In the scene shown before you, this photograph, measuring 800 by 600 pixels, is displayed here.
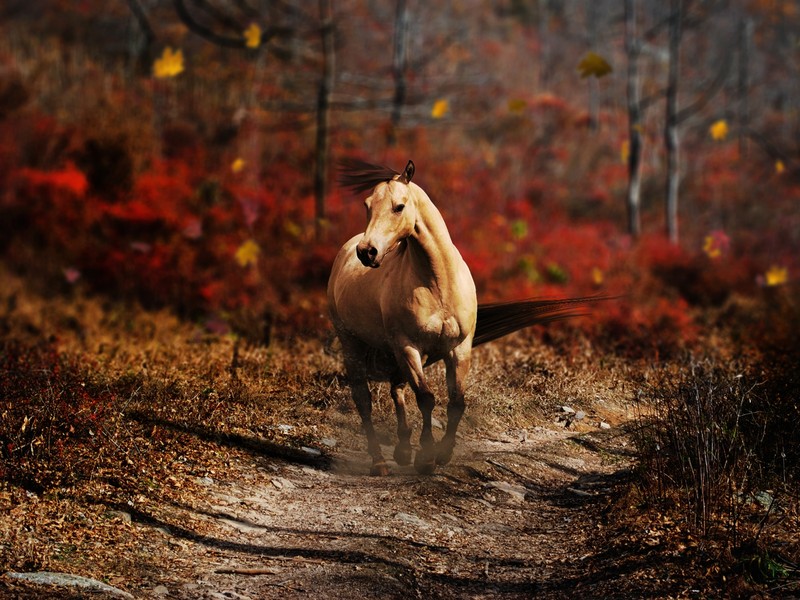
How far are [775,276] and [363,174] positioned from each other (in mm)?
16368

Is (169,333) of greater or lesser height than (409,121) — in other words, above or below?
below

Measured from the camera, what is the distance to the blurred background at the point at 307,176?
609 inches

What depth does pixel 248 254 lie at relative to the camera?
52.5ft

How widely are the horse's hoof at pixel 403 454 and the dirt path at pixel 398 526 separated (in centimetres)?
8

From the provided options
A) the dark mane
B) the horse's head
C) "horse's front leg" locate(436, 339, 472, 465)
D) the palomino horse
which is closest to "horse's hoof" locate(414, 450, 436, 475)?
the palomino horse

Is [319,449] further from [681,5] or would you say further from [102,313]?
[681,5]

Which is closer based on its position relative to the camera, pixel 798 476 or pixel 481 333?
pixel 798 476

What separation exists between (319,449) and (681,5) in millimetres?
17936

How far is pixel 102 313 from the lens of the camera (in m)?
14.9

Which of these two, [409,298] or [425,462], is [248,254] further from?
[409,298]

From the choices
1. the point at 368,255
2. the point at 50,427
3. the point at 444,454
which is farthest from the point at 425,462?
the point at 50,427

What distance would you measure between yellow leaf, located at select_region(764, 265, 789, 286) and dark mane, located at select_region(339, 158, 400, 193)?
623 inches

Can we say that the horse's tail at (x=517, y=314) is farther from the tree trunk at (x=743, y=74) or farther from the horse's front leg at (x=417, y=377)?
the tree trunk at (x=743, y=74)

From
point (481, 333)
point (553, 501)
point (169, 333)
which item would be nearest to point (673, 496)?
point (553, 501)
